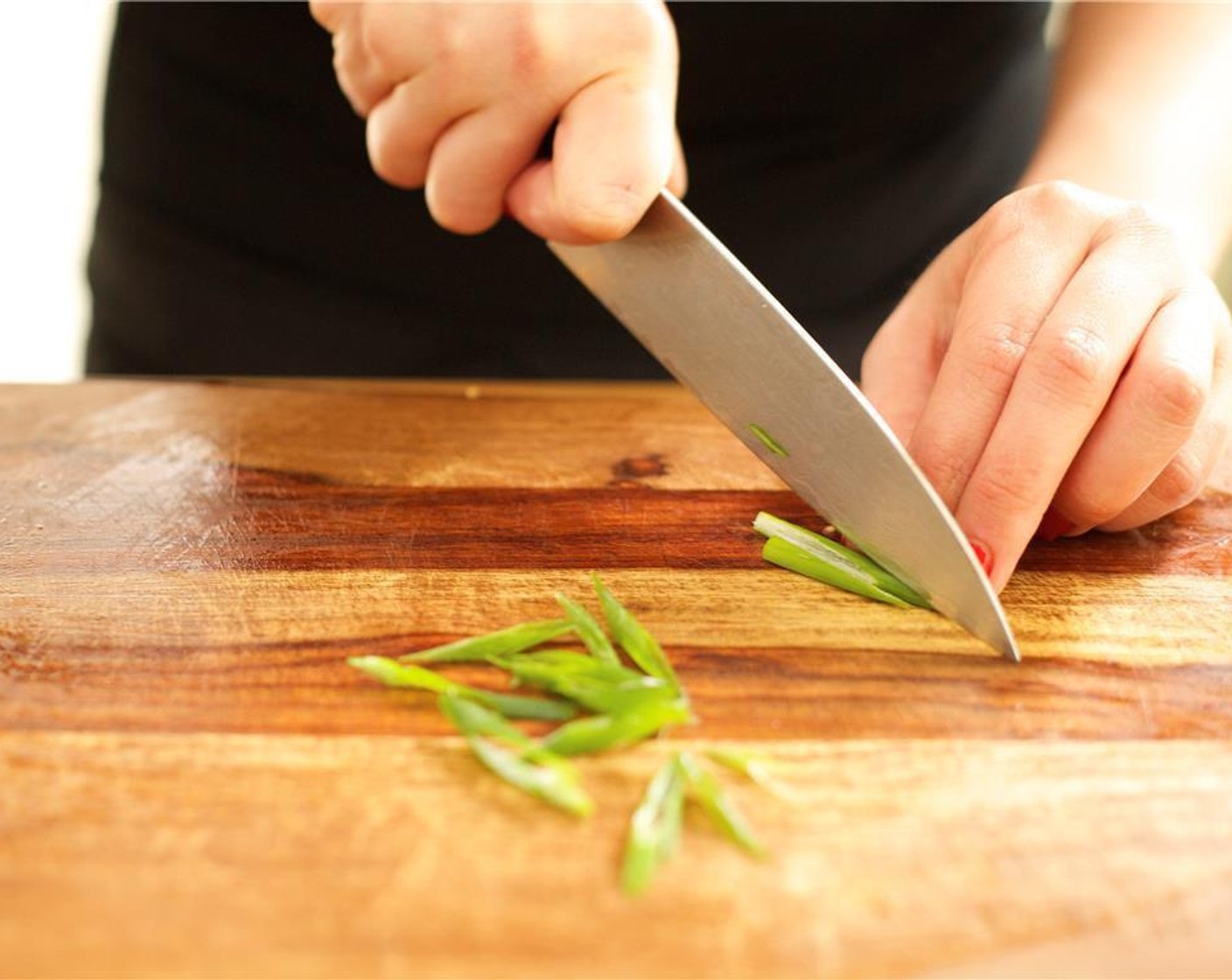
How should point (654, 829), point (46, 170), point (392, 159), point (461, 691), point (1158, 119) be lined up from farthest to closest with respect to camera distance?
1. point (46, 170)
2. point (1158, 119)
3. point (392, 159)
4. point (461, 691)
5. point (654, 829)

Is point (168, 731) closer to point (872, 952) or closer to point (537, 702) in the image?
point (537, 702)

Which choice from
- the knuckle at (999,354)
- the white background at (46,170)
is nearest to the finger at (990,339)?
the knuckle at (999,354)

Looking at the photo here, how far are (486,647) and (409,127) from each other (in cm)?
73

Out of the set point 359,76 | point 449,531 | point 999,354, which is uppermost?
point 359,76

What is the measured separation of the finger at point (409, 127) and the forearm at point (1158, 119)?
0.95 metres

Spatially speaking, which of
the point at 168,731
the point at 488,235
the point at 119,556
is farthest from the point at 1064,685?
the point at 488,235

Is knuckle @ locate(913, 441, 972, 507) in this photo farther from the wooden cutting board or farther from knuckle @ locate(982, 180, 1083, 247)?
knuckle @ locate(982, 180, 1083, 247)

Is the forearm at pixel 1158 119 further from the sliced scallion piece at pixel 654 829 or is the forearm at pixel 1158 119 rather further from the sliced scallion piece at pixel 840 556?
the sliced scallion piece at pixel 654 829

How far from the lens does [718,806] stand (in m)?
0.91

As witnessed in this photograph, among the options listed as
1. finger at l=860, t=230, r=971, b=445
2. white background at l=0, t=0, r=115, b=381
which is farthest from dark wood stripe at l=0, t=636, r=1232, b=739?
white background at l=0, t=0, r=115, b=381

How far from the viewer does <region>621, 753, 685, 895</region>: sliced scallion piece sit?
85 centimetres

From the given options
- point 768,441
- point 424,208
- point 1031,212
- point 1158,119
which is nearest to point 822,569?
point 768,441

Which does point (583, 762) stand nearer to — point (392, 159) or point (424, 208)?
point (392, 159)

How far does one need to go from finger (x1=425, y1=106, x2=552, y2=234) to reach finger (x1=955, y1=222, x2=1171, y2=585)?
64 cm
